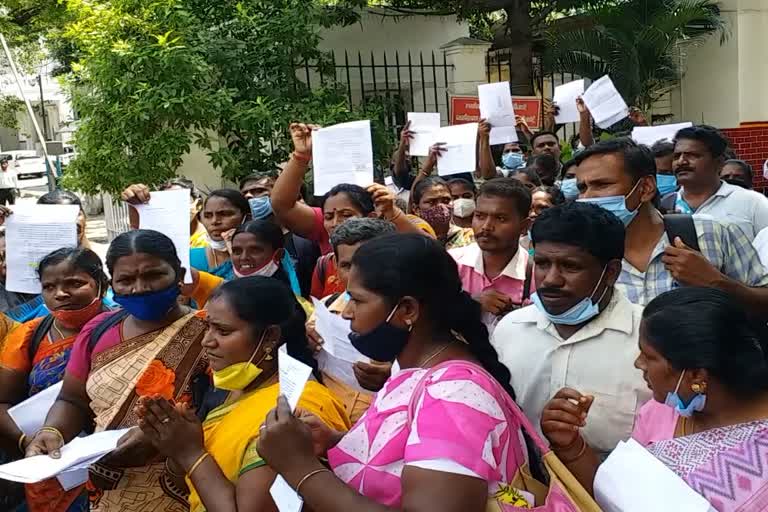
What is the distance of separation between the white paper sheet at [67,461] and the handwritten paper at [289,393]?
2.52ft

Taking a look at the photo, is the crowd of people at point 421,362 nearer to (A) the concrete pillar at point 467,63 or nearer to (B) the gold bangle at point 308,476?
(B) the gold bangle at point 308,476

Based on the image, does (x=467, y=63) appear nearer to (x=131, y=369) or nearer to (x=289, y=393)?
(x=131, y=369)

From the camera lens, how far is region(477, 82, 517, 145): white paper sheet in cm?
589

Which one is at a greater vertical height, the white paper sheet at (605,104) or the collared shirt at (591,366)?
the white paper sheet at (605,104)

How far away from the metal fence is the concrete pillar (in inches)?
10.5

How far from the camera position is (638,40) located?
10117 mm

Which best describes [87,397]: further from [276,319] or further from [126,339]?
[276,319]

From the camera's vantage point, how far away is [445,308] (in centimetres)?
193

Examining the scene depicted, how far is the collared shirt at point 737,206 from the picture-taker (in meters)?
4.04

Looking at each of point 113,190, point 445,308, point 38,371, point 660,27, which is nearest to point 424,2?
point 660,27

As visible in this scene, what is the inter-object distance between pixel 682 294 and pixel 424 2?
426 inches

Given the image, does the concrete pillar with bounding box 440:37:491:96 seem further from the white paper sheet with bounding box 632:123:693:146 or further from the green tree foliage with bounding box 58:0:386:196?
the white paper sheet with bounding box 632:123:693:146

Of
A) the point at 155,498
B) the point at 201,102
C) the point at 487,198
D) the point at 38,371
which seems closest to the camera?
the point at 155,498

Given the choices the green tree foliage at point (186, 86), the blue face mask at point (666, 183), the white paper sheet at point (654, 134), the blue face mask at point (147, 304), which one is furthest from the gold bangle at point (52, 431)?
the green tree foliage at point (186, 86)
